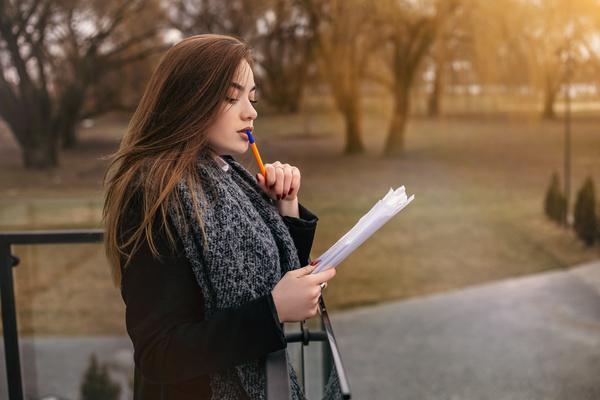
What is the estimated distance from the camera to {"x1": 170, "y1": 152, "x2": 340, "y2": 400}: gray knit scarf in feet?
2.85

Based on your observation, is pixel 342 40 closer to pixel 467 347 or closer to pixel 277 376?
pixel 467 347

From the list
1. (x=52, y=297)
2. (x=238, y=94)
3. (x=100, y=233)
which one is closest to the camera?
(x=238, y=94)

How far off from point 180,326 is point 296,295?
0.48 feet

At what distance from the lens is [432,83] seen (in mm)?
4082

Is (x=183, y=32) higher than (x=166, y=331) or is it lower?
higher

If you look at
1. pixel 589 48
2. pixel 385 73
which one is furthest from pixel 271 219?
pixel 589 48

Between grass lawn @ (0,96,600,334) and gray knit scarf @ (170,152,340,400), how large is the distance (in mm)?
3025

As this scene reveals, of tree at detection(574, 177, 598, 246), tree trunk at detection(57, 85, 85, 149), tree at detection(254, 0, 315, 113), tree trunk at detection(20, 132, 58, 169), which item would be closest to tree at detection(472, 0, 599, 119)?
tree at detection(574, 177, 598, 246)

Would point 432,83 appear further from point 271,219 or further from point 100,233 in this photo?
point 271,219

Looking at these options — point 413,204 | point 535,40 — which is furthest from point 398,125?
point 535,40

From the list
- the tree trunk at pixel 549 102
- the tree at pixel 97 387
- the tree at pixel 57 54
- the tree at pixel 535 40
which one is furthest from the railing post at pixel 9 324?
the tree trunk at pixel 549 102

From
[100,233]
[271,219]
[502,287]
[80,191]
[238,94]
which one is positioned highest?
[238,94]

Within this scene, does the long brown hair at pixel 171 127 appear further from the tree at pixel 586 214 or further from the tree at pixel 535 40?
the tree at pixel 586 214

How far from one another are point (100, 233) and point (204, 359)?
77 cm
